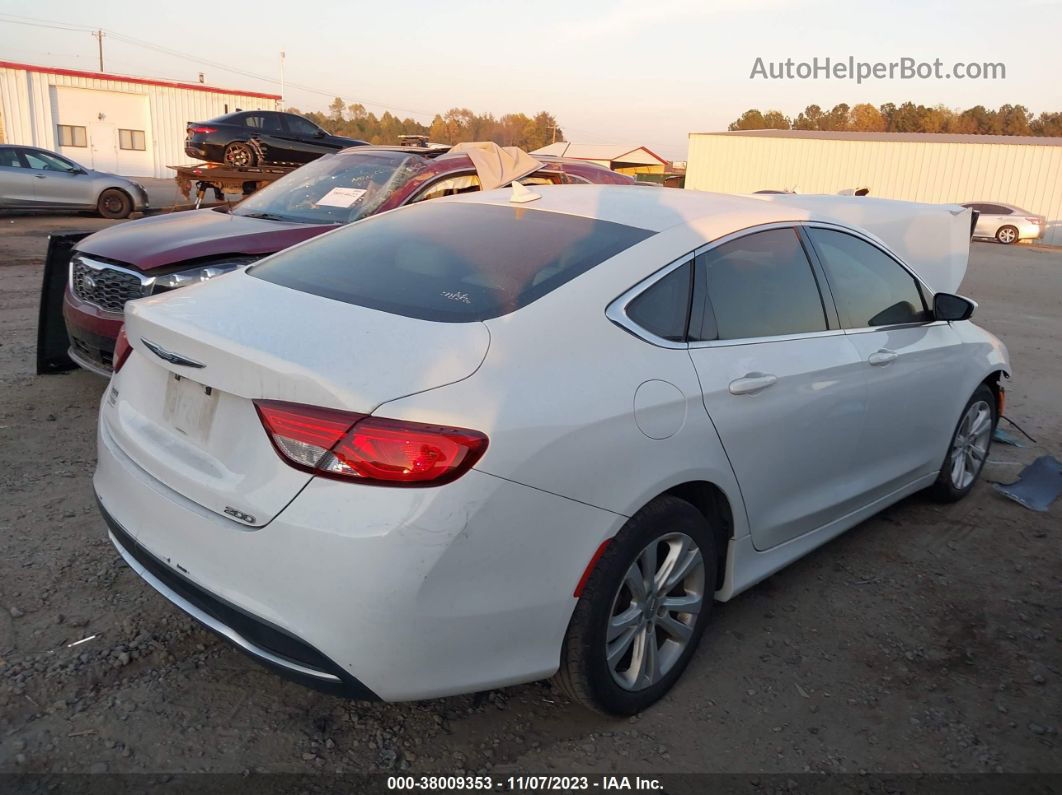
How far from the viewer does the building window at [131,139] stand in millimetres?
40812

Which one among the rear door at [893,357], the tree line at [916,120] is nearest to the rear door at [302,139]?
the rear door at [893,357]

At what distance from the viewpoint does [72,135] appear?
130ft

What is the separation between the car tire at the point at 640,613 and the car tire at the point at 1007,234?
93.1 ft

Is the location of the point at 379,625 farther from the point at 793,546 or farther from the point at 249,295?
the point at 793,546

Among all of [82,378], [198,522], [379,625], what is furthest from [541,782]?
[82,378]

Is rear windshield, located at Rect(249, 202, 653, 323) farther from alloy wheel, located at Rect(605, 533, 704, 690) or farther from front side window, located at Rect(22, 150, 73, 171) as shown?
front side window, located at Rect(22, 150, 73, 171)

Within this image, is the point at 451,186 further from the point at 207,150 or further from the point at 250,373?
the point at 207,150

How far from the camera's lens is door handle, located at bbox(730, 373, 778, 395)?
2.84 metres

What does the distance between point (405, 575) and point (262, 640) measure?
48cm

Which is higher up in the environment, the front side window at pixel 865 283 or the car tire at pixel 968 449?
the front side window at pixel 865 283

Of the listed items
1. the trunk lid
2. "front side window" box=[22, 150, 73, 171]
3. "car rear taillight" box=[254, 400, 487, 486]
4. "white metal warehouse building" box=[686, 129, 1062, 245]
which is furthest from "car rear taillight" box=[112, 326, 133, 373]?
"white metal warehouse building" box=[686, 129, 1062, 245]

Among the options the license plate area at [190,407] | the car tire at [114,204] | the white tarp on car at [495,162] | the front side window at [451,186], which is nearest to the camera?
the license plate area at [190,407]

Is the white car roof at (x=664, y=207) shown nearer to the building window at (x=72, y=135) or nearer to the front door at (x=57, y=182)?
the front door at (x=57, y=182)

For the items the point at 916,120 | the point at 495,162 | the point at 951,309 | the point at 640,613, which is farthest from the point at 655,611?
the point at 916,120
